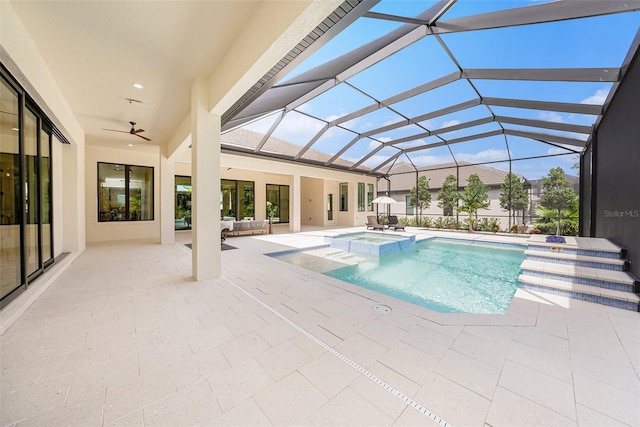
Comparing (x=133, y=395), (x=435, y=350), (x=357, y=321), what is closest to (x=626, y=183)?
(x=435, y=350)

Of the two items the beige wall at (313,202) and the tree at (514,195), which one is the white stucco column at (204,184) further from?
the tree at (514,195)

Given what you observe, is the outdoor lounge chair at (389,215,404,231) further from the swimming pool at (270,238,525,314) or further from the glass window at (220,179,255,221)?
the glass window at (220,179,255,221)

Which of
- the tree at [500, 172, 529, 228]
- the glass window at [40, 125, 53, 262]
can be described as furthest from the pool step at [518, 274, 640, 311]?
the tree at [500, 172, 529, 228]

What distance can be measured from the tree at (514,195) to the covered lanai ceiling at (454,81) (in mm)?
1027

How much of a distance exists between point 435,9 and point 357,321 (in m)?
4.90

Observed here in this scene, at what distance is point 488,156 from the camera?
10.9 m

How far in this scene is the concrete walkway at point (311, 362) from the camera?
1.46m

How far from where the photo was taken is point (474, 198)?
11.0 m

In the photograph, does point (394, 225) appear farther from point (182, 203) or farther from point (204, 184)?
point (182, 203)

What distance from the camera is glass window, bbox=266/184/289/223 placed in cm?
1345

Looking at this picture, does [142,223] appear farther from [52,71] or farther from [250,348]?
[250,348]

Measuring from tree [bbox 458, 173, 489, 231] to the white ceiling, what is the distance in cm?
1130

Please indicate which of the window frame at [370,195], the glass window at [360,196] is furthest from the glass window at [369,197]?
the glass window at [360,196]

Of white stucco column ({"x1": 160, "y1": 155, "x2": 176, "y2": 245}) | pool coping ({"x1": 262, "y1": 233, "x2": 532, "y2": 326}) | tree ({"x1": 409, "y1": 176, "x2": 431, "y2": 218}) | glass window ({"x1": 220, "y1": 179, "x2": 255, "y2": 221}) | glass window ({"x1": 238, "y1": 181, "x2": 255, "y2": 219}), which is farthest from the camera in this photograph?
tree ({"x1": 409, "y1": 176, "x2": 431, "y2": 218})
